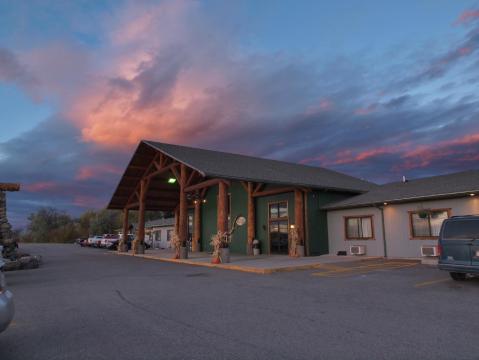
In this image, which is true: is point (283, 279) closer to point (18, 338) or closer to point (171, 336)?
point (171, 336)

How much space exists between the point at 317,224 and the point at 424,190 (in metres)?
5.92

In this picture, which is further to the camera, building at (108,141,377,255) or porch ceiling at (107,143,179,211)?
porch ceiling at (107,143,179,211)

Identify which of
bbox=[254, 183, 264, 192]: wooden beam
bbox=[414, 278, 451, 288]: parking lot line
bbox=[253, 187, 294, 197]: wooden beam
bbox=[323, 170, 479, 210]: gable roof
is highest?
bbox=[254, 183, 264, 192]: wooden beam

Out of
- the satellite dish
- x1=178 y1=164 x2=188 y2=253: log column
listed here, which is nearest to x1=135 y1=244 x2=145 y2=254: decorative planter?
x1=178 y1=164 x2=188 y2=253: log column

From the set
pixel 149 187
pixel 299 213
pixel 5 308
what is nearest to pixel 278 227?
pixel 299 213

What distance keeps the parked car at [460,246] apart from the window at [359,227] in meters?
8.66

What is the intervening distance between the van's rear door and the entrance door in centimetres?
1184

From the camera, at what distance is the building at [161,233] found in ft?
123

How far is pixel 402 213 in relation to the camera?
56.4ft

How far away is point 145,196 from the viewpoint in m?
26.2

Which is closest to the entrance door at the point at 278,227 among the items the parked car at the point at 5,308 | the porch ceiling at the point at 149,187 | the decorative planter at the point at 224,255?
the decorative planter at the point at 224,255

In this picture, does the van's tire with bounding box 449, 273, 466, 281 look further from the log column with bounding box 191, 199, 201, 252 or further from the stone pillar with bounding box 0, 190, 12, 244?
the log column with bounding box 191, 199, 201, 252

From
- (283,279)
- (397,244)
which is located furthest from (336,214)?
(283,279)

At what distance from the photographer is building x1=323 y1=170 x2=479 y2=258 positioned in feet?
50.8
